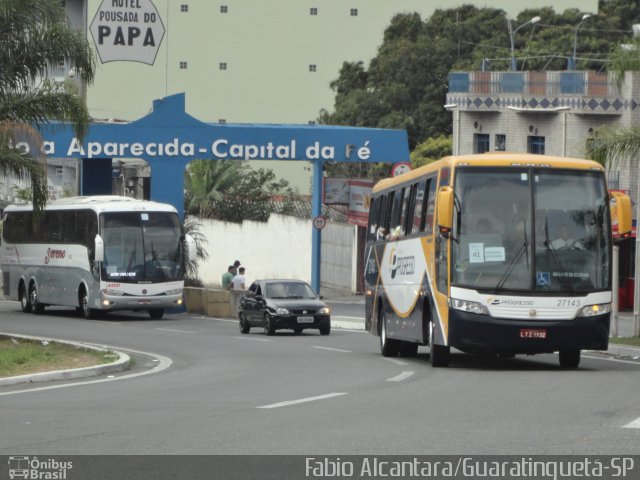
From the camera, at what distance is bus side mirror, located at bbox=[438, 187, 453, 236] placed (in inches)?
815

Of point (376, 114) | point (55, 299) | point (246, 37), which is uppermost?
point (246, 37)

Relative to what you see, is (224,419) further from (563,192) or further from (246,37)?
(246,37)

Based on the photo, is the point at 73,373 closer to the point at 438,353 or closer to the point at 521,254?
the point at 438,353

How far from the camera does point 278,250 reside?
62938mm

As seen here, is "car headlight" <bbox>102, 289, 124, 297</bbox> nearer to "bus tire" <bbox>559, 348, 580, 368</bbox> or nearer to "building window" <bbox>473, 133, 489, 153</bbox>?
"building window" <bbox>473, 133, 489, 153</bbox>

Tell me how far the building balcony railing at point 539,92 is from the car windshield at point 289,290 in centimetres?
1671

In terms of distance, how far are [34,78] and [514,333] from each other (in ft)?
48.7

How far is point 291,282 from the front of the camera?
37.3 metres

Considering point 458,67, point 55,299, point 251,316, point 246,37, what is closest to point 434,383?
point 251,316

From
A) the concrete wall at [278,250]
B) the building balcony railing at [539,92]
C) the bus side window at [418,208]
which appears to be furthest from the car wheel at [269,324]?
the concrete wall at [278,250]

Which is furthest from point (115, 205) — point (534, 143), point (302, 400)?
point (302, 400)

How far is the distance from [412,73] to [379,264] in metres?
54.7

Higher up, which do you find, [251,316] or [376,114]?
[376,114]
